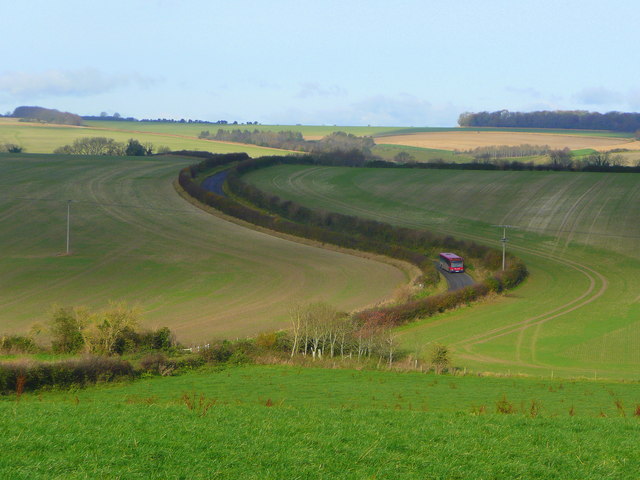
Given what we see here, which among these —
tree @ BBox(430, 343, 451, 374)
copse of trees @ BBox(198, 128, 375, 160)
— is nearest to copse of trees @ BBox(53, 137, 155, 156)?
copse of trees @ BBox(198, 128, 375, 160)

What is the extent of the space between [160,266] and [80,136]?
103594 millimetres

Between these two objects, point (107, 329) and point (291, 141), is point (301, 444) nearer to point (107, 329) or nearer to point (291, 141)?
point (107, 329)

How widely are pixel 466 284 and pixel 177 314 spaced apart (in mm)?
23707

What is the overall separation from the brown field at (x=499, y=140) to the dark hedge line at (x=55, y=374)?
4886 inches

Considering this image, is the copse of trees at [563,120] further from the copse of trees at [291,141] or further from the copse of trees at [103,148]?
the copse of trees at [103,148]

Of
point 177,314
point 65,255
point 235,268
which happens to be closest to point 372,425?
point 177,314

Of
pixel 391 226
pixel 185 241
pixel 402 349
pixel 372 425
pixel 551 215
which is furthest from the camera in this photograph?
pixel 551 215

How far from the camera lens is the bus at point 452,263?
58.2 meters

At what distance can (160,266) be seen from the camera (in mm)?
52938

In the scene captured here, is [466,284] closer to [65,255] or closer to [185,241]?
[185,241]

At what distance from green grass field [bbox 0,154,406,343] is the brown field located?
3279 inches

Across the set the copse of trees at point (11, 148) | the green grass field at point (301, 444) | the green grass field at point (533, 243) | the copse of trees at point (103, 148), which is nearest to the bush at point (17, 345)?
the green grass field at point (301, 444)

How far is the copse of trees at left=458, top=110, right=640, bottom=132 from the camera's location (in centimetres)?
16562

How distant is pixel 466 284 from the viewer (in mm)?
54219
